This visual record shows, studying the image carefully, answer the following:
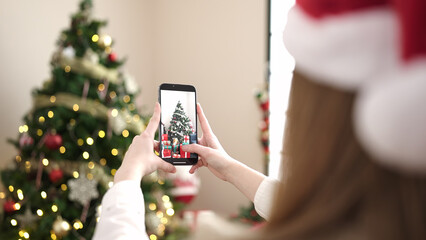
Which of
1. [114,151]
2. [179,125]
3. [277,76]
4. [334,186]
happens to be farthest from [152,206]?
[334,186]

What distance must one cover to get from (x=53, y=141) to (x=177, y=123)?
86 cm

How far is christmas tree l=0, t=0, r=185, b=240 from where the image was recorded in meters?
1.78

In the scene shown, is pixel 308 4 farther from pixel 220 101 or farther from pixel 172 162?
pixel 220 101

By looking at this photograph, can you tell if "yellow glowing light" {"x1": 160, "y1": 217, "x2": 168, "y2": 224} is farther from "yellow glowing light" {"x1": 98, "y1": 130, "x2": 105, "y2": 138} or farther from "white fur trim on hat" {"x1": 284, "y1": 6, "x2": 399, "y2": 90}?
"white fur trim on hat" {"x1": 284, "y1": 6, "x2": 399, "y2": 90}

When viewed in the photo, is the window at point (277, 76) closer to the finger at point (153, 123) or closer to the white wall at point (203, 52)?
the white wall at point (203, 52)

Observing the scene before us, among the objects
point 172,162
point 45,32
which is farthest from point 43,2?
point 172,162

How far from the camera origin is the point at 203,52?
10.7 ft

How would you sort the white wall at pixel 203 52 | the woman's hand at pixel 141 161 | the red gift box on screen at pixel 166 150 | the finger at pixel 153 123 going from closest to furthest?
the woman's hand at pixel 141 161 → the finger at pixel 153 123 → the red gift box on screen at pixel 166 150 → the white wall at pixel 203 52

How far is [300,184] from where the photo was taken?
1.09 ft

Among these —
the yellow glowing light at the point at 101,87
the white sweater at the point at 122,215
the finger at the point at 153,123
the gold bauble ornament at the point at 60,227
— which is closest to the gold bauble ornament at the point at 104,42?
the yellow glowing light at the point at 101,87

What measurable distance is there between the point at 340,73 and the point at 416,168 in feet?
0.28

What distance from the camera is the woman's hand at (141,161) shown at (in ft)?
2.63

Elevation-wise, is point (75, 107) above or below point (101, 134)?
above

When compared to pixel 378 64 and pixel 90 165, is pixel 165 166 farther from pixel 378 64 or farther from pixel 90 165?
pixel 90 165
